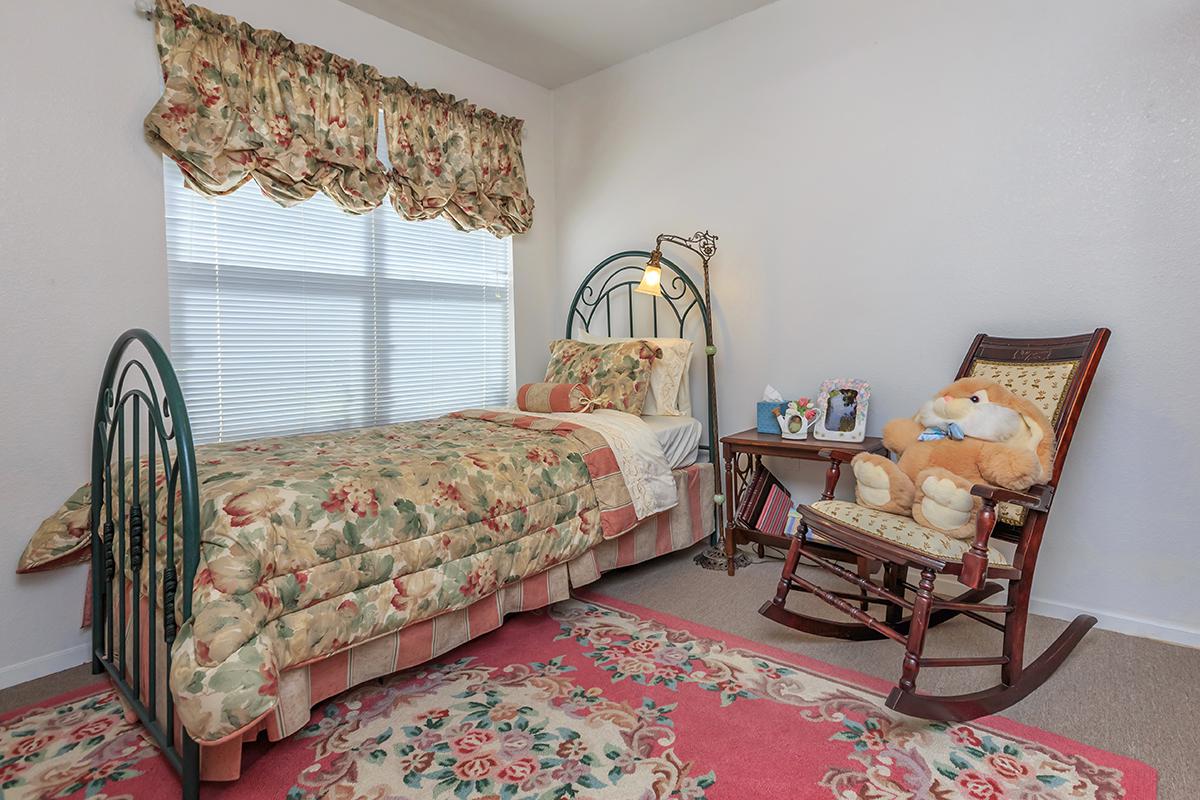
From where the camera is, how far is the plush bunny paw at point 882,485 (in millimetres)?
2072

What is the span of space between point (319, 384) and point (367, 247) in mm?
691

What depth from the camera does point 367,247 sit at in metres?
3.13

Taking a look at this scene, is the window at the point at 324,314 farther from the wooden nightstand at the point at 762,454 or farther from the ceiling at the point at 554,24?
the wooden nightstand at the point at 762,454

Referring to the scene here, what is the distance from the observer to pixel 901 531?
74.9 inches

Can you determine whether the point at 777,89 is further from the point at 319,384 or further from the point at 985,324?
the point at 319,384

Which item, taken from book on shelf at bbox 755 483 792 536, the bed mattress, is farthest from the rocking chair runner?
the bed mattress

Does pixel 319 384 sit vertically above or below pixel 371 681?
above

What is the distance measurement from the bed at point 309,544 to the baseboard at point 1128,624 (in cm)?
144

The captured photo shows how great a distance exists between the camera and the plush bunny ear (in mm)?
1919

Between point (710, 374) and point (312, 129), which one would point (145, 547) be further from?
point (710, 374)

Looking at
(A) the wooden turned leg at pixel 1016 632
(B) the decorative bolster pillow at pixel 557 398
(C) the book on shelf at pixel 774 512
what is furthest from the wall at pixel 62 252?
(A) the wooden turned leg at pixel 1016 632

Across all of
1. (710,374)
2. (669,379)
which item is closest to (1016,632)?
(710,374)

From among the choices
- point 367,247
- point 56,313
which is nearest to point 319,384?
point 367,247

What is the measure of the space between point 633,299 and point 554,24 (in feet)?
4.58
